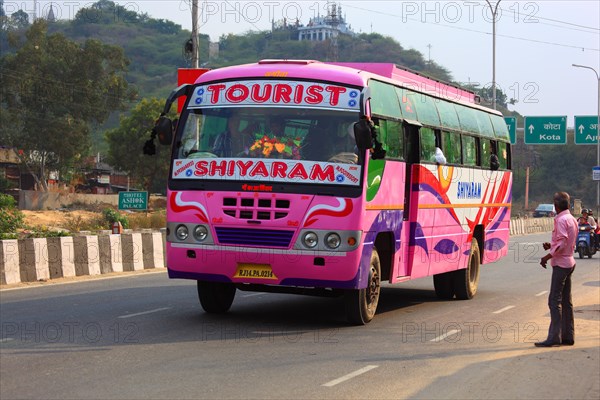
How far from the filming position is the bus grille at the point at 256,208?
1238cm

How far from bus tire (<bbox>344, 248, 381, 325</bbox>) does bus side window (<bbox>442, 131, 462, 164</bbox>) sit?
363 centimetres

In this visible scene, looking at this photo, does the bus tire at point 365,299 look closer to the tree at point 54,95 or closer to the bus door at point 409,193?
the bus door at point 409,193

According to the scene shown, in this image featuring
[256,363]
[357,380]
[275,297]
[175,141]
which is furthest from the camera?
[275,297]

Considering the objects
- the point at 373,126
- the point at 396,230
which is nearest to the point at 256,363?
the point at 373,126

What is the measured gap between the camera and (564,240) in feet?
39.4

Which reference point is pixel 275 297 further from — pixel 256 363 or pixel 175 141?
pixel 256 363

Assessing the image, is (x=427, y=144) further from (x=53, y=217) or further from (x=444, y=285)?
(x=53, y=217)

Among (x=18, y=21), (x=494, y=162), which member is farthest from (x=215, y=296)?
(x=18, y=21)

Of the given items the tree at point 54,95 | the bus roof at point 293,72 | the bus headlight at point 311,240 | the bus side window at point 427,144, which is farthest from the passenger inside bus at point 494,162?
the tree at point 54,95

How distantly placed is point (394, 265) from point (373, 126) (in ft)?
8.32

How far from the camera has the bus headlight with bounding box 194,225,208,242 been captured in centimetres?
1263

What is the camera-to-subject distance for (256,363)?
1003 cm

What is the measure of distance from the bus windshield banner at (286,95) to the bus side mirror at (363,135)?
55cm

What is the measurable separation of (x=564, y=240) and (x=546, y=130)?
48140 mm
